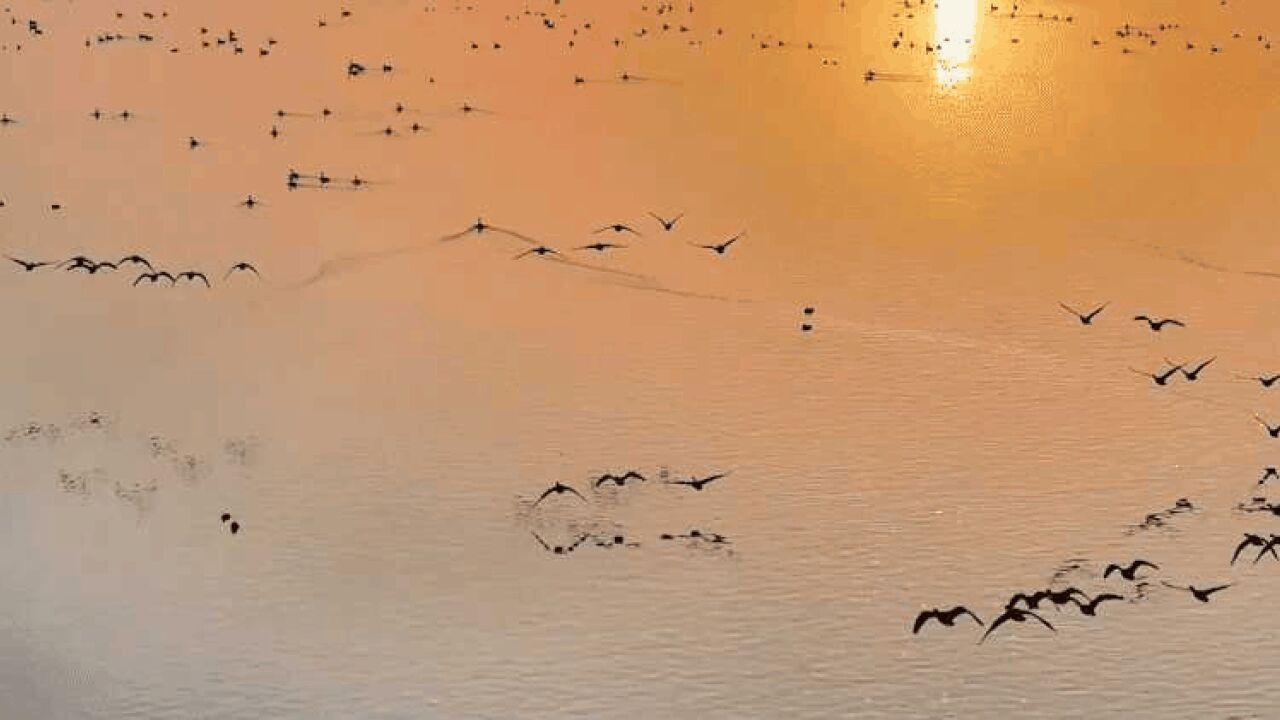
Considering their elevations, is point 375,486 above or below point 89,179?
below

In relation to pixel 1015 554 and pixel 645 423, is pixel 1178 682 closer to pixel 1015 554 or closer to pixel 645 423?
pixel 1015 554

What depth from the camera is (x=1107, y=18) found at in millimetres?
6219

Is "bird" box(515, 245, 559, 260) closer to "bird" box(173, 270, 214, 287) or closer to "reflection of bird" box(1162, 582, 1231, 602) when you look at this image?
"bird" box(173, 270, 214, 287)

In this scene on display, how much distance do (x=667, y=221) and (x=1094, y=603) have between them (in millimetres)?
1939

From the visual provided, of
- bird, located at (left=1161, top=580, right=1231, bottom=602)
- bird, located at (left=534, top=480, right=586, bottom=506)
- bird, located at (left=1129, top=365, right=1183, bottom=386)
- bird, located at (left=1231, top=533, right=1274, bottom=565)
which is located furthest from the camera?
bird, located at (left=1129, top=365, right=1183, bottom=386)

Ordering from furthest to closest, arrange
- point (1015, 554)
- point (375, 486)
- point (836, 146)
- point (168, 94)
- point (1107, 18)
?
1. point (1107, 18)
2. point (168, 94)
3. point (836, 146)
4. point (375, 486)
5. point (1015, 554)

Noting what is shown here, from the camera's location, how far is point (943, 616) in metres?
2.38

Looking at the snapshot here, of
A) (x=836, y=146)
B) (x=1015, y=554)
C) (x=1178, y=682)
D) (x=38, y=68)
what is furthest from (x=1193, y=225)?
(x=38, y=68)

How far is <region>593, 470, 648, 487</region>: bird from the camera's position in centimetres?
279

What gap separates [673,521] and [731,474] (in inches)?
8.6

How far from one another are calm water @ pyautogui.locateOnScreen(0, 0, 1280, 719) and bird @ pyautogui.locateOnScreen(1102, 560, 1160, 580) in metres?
0.03

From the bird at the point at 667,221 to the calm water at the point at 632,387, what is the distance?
1.3 inches

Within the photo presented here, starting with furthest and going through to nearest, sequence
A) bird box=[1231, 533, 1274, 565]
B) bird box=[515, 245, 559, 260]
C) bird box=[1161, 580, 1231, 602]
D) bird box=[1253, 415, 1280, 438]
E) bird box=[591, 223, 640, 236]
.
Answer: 1. bird box=[591, 223, 640, 236]
2. bird box=[515, 245, 559, 260]
3. bird box=[1253, 415, 1280, 438]
4. bird box=[1231, 533, 1274, 565]
5. bird box=[1161, 580, 1231, 602]

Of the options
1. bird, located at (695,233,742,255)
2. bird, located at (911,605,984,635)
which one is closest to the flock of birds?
bird, located at (911,605,984,635)
